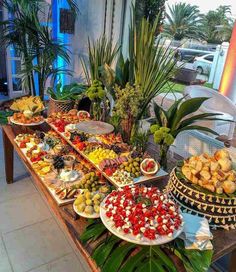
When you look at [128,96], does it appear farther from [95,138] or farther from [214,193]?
[214,193]

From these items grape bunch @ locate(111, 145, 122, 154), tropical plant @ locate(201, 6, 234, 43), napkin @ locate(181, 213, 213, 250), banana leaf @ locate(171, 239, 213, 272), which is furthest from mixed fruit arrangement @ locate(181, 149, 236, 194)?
tropical plant @ locate(201, 6, 234, 43)

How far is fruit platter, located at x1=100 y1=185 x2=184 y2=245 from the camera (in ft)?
2.98

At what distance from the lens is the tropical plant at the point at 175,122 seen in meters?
1.40

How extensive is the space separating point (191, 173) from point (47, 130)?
1.37 metres

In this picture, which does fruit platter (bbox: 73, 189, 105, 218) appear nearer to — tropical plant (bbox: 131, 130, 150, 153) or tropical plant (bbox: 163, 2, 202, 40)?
tropical plant (bbox: 131, 130, 150, 153)

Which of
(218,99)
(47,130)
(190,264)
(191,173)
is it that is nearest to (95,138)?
(47,130)

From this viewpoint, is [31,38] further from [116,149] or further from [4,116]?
[116,149]

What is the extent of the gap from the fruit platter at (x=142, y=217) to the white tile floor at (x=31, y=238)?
2.64ft

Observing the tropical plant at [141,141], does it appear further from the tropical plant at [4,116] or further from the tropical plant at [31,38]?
the tropical plant at [4,116]

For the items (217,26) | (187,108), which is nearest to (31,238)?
(187,108)

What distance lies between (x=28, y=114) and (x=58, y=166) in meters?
0.84

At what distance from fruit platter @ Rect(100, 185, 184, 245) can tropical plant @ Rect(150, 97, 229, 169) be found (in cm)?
44

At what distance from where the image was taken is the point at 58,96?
8.87 ft

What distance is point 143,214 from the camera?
0.95 meters
